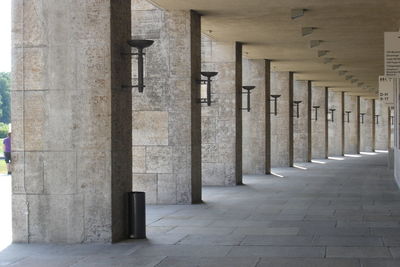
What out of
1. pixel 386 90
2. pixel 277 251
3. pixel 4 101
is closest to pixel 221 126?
pixel 386 90

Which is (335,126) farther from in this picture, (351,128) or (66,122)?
(66,122)

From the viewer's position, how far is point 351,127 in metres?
46.7

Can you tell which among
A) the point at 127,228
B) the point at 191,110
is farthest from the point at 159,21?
the point at 127,228

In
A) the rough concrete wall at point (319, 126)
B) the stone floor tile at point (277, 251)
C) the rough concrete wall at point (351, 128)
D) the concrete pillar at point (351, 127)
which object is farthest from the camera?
the rough concrete wall at point (351, 128)

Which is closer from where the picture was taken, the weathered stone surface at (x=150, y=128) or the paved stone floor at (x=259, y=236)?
the paved stone floor at (x=259, y=236)

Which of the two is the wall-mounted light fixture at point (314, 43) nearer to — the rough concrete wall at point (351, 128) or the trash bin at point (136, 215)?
the trash bin at point (136, 215)

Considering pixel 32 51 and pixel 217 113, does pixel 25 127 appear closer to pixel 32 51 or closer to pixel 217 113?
pixel 32 51

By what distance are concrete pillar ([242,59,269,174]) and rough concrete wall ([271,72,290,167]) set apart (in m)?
5.08

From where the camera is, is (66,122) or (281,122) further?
(281,122)

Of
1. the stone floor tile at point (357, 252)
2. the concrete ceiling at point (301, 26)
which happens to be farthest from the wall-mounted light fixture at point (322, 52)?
the stone floor tile at point (357, 252)

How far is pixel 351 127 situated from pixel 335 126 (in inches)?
146

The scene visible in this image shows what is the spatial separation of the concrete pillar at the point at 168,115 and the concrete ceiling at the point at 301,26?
0.67 m

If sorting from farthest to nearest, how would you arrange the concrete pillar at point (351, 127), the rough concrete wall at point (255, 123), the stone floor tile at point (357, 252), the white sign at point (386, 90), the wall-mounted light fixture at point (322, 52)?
the concrete pillar at point (351, 127)
the rough concrete wall at point (255, 123)
the wall-mounted light fixture at point (322, 52)
the white sign at point (386, 90)
the stone floor tile at point (357, 252)

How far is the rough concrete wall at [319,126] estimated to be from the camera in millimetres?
38344
